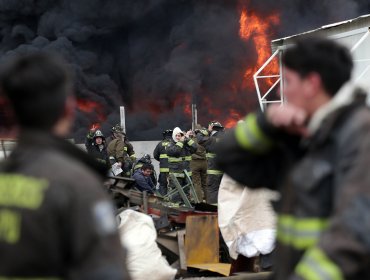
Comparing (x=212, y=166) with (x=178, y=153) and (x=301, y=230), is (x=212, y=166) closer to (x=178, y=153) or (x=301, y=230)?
(x=178, y=153)

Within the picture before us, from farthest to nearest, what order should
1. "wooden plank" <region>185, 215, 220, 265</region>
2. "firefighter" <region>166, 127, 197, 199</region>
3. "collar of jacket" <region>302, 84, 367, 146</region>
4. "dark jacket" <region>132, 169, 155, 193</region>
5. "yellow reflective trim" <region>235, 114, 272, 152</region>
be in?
"firefighter" <region>166, 127, 197, 199</region> → "dark jacket" <region>132, 169, 155, 193</region> → "wooden plank" <region>185, 215, 220, 265</region> → "yellow reflective trim" <region>235, 114, 272, 152</region> → "collar of jacket" <region>302, 84, 367, 146</region>

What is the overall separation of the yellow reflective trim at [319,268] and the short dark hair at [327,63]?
542 millimetres

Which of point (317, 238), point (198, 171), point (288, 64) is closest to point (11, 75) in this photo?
point (288, 64)

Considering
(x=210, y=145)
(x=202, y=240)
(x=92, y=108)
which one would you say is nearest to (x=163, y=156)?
(x=210, y=145)

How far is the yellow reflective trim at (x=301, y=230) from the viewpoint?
72.7 inches

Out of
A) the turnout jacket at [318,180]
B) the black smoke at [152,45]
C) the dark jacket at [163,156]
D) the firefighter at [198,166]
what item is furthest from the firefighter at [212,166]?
the black smoke at [152,45]

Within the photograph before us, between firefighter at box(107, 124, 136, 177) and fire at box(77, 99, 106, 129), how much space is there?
10.7 m

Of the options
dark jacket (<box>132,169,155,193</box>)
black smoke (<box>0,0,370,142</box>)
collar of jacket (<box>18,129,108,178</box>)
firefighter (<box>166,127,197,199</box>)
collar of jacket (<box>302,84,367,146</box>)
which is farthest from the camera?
black smoke (<box>0,0,370,142</box>)

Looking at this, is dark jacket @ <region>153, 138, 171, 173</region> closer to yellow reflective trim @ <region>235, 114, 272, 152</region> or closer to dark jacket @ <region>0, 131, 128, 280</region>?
yellow reflective trim @ <region>235, 114, 272, 152</region>

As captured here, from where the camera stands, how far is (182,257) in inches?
199

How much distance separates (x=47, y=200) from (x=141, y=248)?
293cm

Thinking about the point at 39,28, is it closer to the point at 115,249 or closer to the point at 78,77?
the point at 78,77

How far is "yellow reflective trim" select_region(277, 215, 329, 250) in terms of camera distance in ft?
6.06

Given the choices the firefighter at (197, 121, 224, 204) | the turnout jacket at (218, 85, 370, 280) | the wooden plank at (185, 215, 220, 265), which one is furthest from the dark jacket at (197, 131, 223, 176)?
the turnout jacket at (218, 85, 370, 280)
